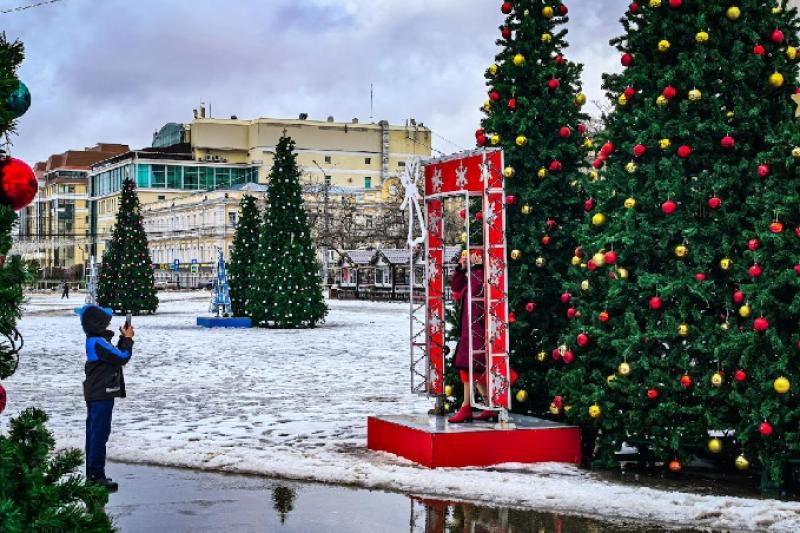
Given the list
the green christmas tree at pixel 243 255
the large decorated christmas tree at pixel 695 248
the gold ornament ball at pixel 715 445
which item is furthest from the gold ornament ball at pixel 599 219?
the green christmas tree at pixel 243 255

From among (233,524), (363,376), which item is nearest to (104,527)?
(233,524)

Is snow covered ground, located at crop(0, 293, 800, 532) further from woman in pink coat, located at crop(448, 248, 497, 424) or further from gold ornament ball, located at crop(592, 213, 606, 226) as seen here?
gold ornament ball, located at crop(592, 213, 606, 226)

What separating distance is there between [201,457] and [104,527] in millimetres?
5561

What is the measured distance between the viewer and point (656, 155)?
9.20m

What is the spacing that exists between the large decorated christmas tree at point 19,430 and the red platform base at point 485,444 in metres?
5.11

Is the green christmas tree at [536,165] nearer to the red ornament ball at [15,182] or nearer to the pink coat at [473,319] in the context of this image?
the pink coat at [473,319]

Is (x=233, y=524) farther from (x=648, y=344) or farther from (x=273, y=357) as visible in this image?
(x=273, y=357)

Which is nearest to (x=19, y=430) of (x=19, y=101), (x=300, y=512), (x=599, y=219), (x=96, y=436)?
(x=19, y=101)

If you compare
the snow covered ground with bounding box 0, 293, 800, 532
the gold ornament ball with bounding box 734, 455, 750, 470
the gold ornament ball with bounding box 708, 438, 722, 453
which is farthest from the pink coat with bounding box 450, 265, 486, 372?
the gold ornament ball with bounding box 734, 455, 750, 470

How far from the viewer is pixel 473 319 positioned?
9.72m

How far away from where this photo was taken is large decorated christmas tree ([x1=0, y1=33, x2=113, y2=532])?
401cm

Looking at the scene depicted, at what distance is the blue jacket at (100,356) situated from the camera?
8602mm

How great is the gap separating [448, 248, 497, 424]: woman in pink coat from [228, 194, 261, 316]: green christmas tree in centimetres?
2714

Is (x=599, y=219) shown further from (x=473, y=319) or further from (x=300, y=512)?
(x=300, y=512)
